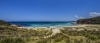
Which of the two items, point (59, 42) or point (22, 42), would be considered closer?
point (22, 42)

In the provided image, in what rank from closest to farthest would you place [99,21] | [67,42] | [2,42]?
[2,42] → [67,42] → [99,21]

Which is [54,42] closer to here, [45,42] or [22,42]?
[45,42]

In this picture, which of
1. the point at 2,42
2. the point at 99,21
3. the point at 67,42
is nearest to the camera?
the point at 2,42

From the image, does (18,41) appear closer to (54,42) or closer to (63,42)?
(54,42)

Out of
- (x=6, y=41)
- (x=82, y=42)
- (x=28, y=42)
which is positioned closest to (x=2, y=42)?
(x=6, y=41)

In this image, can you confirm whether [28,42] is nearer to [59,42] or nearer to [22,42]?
[22,42]

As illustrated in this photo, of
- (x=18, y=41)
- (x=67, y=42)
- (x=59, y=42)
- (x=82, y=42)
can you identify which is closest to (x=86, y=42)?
(x=82, y=42)

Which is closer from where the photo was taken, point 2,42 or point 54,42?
point 2,42
